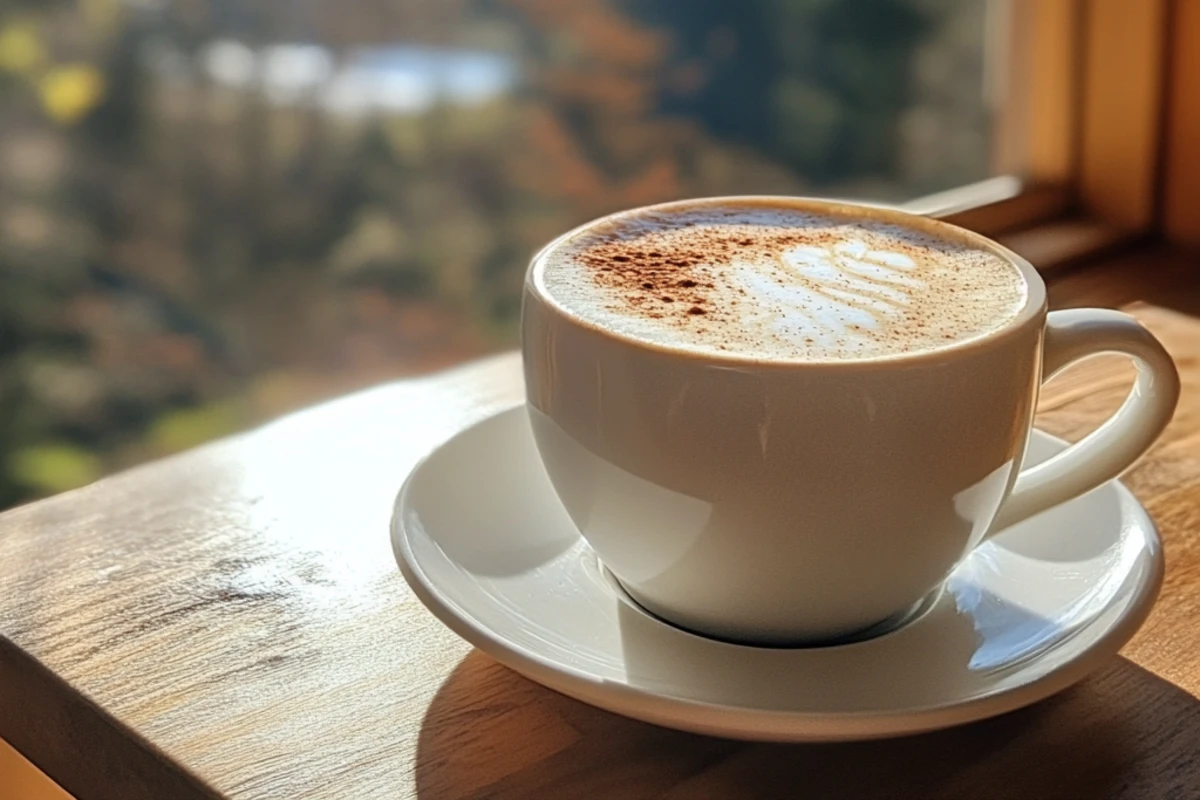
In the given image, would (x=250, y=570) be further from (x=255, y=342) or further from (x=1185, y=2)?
(x=255, y=342)

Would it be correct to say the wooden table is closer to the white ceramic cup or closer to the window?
the white ceramic cup

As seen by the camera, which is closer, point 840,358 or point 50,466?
point 840,358

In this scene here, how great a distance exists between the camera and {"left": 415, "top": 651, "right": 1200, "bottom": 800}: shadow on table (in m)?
0.38

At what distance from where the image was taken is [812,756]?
15.5 inches

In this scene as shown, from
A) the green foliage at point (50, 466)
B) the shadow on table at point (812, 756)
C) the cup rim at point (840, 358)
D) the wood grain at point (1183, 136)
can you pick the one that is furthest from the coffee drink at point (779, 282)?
the green foliage at point (50, 466)

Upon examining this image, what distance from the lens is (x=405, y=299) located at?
1.85 meters

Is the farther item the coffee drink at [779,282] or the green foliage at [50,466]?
the green foliage at [50,466]

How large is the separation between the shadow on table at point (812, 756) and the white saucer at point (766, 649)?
22 mm

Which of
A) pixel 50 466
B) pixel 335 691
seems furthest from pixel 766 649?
pixel 50 466

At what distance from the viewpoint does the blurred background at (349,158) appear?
149 cm

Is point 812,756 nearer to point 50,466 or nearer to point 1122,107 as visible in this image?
point 1122,107

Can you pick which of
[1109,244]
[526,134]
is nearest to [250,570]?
[1109,244]

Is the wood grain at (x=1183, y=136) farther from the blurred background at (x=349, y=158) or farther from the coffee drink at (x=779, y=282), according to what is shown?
the coffee drink at (x=779, y=282)

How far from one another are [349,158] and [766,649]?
4.86 feet
